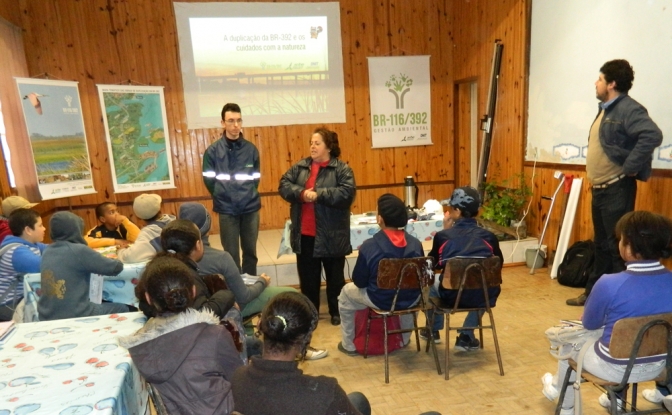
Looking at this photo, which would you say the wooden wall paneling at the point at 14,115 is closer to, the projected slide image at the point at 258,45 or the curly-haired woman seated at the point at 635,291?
the projected slide image at the point at 258,45

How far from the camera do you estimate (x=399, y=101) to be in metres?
6.06

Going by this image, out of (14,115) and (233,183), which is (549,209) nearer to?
(233,183)

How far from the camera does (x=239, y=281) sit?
227 centimetres

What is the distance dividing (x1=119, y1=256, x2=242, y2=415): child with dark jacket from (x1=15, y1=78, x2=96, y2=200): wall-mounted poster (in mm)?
3632

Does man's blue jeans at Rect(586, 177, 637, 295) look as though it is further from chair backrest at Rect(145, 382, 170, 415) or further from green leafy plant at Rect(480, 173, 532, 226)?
chair backrest at Rect(145, 382, 170, 415)

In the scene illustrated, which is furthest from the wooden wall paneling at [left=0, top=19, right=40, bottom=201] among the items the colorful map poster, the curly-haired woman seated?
the curly-haired woman seated

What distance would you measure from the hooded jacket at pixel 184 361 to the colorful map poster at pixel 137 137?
4.31 meters

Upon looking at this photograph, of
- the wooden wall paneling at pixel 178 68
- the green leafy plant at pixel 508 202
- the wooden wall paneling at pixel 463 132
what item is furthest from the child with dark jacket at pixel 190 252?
the wooden wall paneling at pixel 463 132

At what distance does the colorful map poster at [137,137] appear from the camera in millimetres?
5227

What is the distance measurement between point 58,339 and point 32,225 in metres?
1.15

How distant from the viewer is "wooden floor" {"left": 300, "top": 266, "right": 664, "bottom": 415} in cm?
228

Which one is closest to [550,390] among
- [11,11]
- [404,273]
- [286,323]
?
[404,273]

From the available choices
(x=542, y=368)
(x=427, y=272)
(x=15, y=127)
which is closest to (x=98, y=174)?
(x=15, y=127)

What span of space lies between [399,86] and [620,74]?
319 cm
